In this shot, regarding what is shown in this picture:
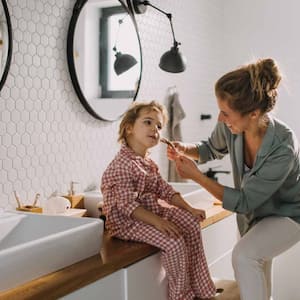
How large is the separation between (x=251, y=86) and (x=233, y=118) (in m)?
0.15

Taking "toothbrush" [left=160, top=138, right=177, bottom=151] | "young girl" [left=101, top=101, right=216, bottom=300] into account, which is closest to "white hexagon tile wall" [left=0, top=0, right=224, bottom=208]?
"young girl" [left=101, top=101, right=216, bottom=300]

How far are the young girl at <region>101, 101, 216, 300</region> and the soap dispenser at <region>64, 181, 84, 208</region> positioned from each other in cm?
32

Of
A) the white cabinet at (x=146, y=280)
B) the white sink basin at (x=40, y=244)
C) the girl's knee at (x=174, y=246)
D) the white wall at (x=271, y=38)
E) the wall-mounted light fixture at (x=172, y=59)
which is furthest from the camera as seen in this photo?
the white wall at (x=271, y=38)

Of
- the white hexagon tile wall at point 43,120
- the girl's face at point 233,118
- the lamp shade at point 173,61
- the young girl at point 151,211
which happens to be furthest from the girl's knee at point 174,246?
the lamp shade at point 173,61

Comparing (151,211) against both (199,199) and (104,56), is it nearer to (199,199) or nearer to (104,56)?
(199,199)

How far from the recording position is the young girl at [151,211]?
204 cm

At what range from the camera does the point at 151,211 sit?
7.18 feet

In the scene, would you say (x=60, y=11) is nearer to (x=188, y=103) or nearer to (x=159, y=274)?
(x=159, y=274)

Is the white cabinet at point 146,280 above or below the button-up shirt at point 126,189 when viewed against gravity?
below

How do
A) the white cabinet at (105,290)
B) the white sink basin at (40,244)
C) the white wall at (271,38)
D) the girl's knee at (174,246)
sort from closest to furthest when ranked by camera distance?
the white sink basin at (40,244) → the white cabinet at (105,290) → the girl's knee at (174,246) → the white wall at (271,38)

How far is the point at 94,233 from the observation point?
1781mm

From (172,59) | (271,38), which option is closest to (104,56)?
(172,59)

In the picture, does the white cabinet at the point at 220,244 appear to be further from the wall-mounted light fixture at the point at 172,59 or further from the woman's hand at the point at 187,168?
the wall-mounted light fixture at the point at 172,59

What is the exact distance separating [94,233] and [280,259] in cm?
184
